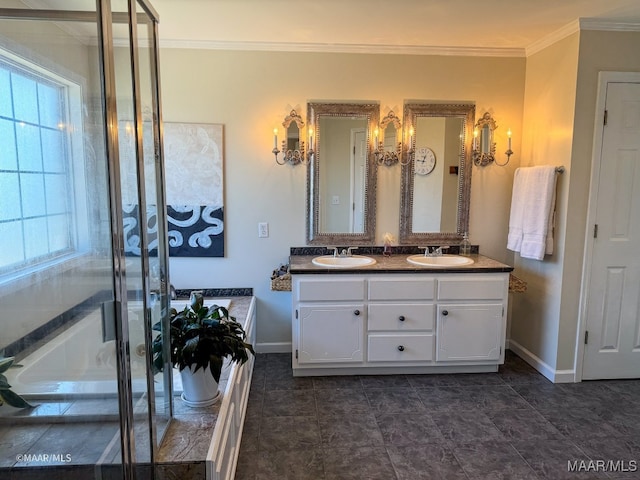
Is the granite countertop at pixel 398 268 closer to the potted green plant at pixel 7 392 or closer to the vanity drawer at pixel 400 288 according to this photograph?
the vanity drawer at pixel 400 288

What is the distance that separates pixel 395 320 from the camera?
296 cm

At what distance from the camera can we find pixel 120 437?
1.27 meters

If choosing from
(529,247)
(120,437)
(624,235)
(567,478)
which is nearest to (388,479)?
(567,478)

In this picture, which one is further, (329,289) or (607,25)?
(329,289)

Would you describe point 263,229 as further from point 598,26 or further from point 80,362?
point 598,26

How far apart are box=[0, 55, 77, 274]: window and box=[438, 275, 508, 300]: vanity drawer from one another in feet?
7.78

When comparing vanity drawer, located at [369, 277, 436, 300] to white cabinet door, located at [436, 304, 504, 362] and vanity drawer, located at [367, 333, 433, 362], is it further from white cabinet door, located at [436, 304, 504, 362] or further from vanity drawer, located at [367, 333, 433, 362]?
vanity drawer, located at [367, 333, 433, 362]

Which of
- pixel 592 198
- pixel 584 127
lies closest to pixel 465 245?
pixel 592 198

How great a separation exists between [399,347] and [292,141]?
5.75ft

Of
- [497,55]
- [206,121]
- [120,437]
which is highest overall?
[497,55]

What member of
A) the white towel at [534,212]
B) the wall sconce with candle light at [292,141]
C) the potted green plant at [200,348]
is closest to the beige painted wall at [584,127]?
the white towel at [534,212]

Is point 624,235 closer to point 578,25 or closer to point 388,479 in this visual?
point 578,25

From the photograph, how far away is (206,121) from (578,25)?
265 cm

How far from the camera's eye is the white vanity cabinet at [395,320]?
2.92 m
